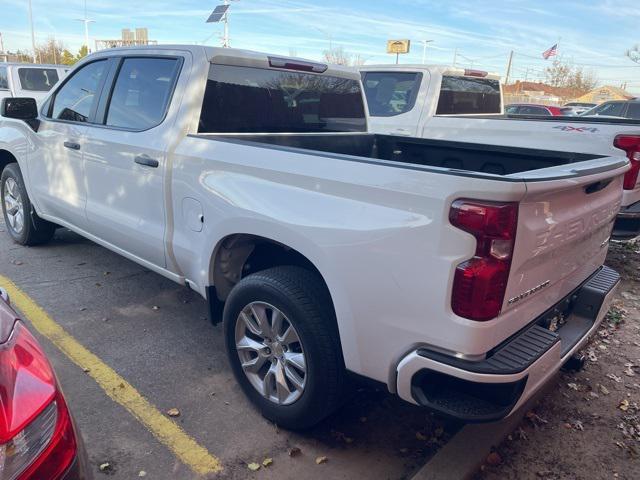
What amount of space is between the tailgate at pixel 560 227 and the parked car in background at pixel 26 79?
14.0 m

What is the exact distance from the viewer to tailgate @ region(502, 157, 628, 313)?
82.3 inches

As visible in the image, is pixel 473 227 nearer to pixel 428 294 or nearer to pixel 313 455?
pixel 428 294

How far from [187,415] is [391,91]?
5.44 m

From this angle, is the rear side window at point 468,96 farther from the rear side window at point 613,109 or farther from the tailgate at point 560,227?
the rear side window at point 613,109

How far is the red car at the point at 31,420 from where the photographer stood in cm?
142

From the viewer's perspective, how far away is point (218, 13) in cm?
2759

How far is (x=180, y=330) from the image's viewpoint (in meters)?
3.99

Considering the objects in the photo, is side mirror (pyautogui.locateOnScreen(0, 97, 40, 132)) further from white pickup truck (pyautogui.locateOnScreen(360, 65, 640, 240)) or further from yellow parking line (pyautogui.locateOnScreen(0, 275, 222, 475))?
white pickup truck (pyautogui.locateOnScreen(360, 65, 640, 240))

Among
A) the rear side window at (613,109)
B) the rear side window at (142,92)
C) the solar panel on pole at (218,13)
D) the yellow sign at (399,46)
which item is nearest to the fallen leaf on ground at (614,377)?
the rear side window at (142,92)

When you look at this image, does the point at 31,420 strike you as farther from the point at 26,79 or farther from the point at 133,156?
the point at 26,79

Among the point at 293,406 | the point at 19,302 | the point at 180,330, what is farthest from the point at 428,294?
the point at 19,302

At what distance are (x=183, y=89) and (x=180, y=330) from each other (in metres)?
1.78

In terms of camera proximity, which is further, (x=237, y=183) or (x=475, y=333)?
(x=237, y=183)

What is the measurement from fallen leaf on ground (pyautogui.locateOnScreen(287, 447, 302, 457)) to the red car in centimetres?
125
